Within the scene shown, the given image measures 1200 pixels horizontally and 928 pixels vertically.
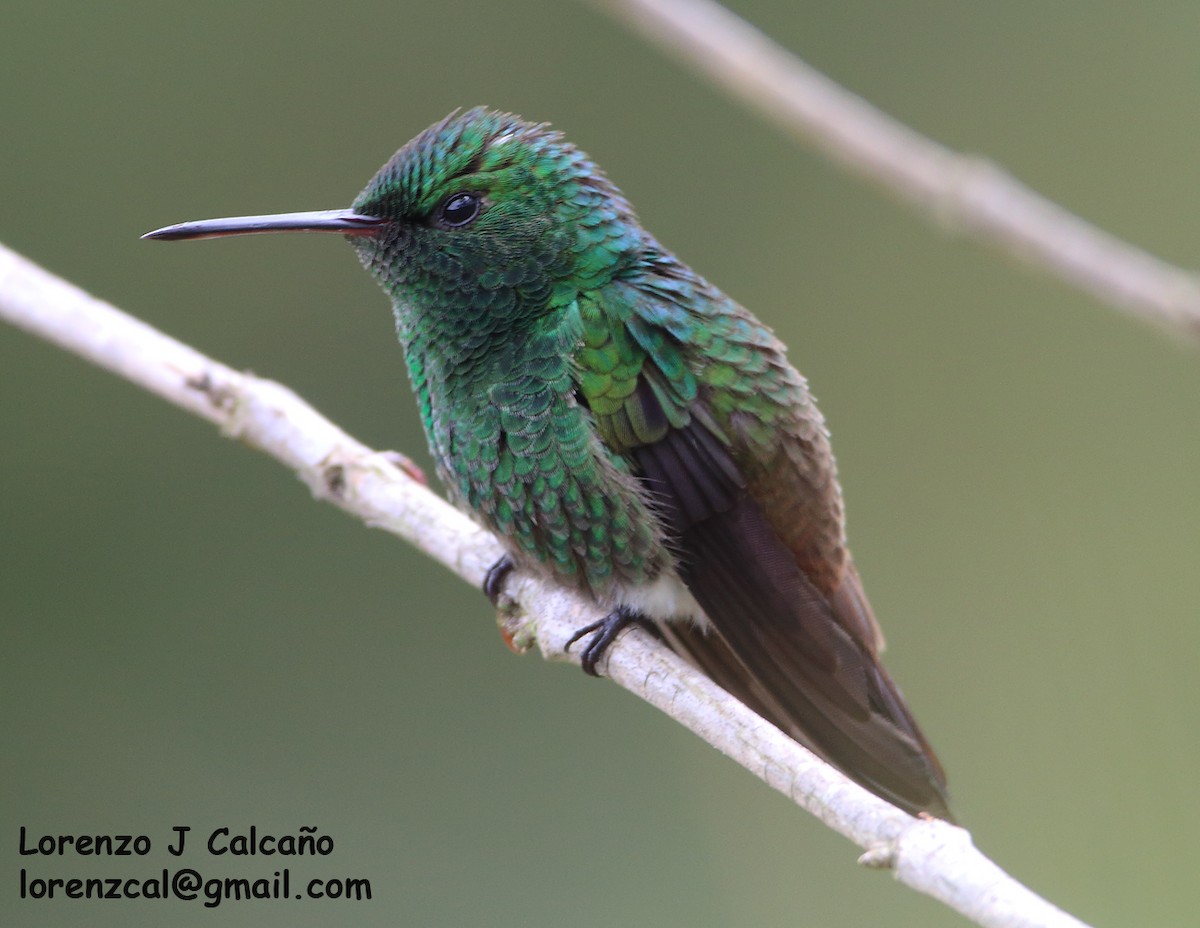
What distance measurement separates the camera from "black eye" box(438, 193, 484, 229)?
2467mm

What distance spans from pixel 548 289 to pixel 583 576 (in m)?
0.56

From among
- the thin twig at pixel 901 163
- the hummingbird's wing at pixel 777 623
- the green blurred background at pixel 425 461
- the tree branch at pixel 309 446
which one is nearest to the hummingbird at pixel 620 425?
the hummingbird's wing at pixel 777 623

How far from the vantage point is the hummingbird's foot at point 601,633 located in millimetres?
2422

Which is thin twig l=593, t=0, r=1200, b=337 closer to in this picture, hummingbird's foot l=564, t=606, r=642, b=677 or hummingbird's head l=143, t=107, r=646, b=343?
hummingbird's head l=143, t=107, r=646, b=343

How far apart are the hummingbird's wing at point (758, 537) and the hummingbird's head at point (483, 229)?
19 centimetres

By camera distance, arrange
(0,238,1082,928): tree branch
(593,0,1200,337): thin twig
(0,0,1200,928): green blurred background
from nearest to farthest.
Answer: (593,0,1200,337): thin twig
(0,238,1082,928): tree branch
(0,0,1200,928): green blurred background

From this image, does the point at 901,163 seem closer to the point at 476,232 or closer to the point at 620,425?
the point at 620,425

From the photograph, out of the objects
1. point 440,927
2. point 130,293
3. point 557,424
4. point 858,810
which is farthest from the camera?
point 130,293

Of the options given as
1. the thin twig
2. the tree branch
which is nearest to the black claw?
the tree branch

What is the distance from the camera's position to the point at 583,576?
251 centimetres

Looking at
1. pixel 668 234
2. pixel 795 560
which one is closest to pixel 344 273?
pixel 668 234

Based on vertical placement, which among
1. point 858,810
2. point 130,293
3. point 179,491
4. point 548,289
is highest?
point 130,293

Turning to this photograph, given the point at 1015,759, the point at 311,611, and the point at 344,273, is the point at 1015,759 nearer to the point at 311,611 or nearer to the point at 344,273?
the point at 311,611

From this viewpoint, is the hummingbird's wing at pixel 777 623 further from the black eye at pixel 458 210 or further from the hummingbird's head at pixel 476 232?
the black eye at pixel 458 210
